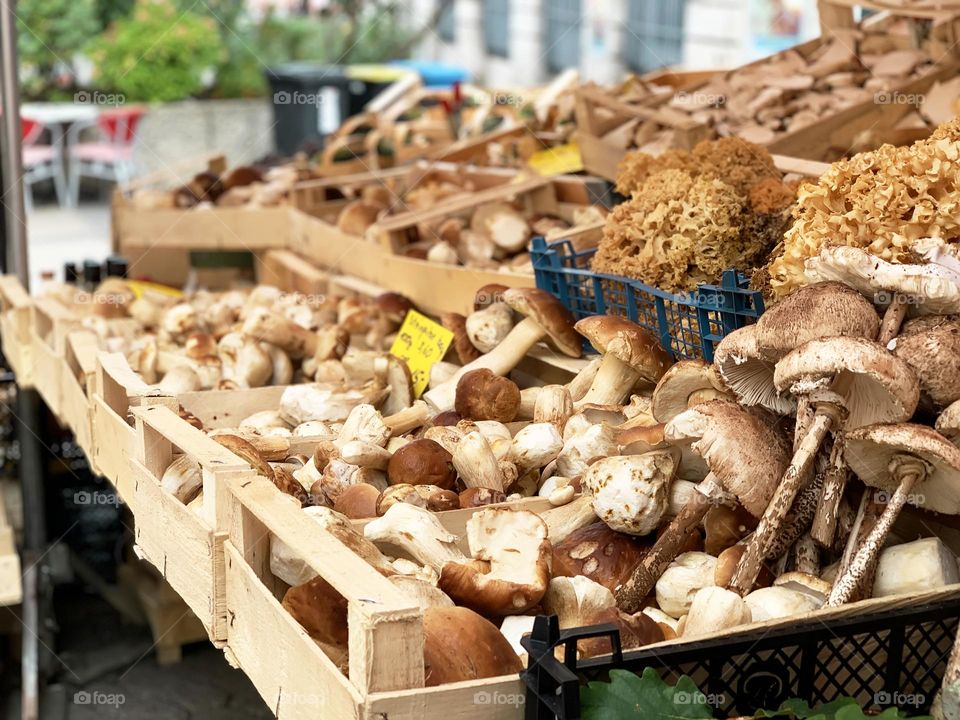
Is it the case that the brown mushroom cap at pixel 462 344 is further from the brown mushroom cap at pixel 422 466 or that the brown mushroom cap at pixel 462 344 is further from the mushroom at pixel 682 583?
the mushroom at pixel 682 583

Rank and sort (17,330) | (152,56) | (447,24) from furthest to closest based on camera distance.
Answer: (447,24), (152,56), (17,330)

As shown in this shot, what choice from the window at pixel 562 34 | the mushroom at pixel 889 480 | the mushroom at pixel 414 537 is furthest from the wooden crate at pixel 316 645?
the window at pixel 562 34

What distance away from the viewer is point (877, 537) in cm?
175

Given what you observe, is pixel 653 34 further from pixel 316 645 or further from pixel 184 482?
pixel 316 645

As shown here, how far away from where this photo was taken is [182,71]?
45.6 ft

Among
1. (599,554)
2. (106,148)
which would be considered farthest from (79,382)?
(106,148)

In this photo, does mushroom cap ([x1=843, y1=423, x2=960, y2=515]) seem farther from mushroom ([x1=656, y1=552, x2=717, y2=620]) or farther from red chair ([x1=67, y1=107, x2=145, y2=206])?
red chair ([x1=67, y1=107, x2=145, y2=206])

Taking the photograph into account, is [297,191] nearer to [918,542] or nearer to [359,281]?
[359,281]

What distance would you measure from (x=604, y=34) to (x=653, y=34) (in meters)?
0.80

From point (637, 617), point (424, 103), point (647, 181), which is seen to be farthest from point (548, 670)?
point (424, 103)

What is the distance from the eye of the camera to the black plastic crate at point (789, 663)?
4.73 feet

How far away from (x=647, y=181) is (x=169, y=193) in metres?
3.15

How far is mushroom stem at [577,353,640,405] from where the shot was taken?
8.25ft

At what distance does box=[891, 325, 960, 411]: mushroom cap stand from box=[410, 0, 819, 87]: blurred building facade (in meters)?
7.59
